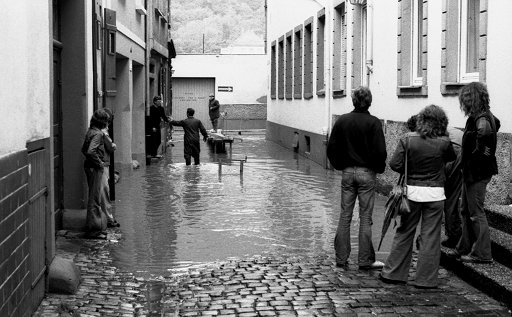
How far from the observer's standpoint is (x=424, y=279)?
27.2ft

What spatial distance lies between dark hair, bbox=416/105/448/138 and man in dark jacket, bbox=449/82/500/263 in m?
0.35

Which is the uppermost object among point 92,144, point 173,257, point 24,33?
point 24,33

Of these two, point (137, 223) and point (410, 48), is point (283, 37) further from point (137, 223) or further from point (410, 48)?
point (137, 223)

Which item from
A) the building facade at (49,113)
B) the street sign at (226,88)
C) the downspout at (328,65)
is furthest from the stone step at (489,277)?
the street sign at (226,88)

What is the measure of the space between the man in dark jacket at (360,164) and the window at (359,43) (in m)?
10.6

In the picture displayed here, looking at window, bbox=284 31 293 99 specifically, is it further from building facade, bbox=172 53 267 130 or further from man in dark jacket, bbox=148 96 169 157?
building facade, bbox=172 53 267 130

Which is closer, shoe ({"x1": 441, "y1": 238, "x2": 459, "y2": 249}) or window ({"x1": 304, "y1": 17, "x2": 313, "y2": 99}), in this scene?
shoe ({"x1": 441, "y1": 238, "x2": 459, "y2": 249})

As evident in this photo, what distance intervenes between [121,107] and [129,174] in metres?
1.73

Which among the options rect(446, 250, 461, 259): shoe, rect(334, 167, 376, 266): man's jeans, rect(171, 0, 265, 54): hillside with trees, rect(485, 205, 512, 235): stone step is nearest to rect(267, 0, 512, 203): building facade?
rect(485, 205, 512, 235): stone step

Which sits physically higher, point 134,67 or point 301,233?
point 134,67

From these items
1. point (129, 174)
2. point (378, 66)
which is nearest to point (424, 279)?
point (378, 66)

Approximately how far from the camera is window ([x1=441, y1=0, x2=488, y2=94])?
12.6 meters

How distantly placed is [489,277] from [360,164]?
1803 mm

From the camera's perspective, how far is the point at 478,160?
28.0 ft
